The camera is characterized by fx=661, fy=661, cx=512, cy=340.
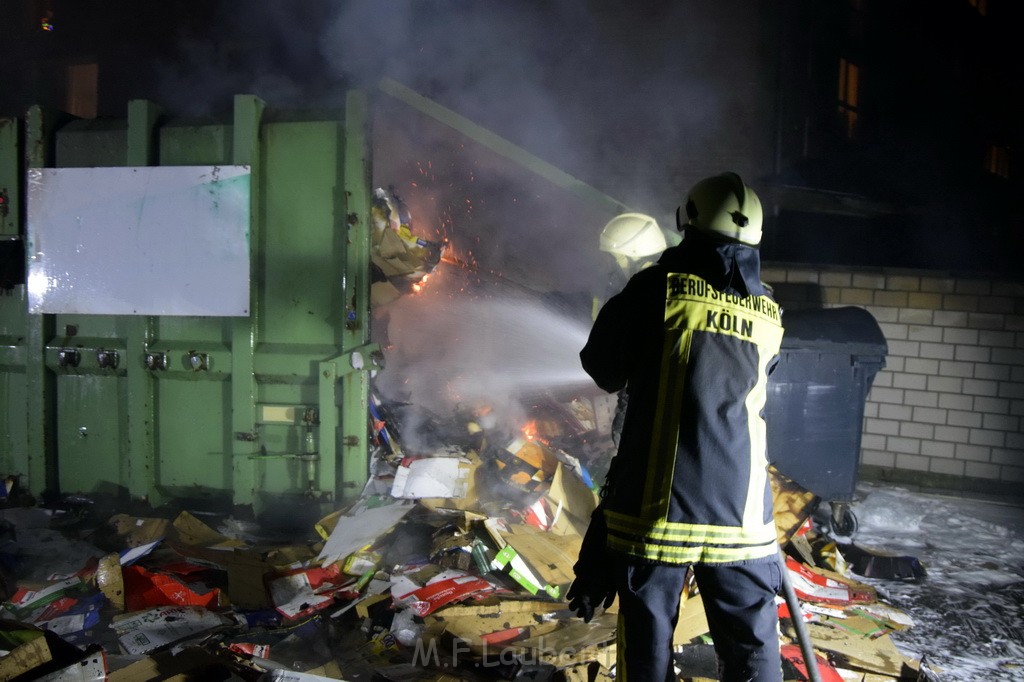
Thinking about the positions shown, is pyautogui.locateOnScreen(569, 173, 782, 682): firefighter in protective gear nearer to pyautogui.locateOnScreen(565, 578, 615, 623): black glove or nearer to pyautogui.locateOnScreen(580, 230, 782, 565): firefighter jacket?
pyautogui.locateOnScreen(580, 230, 782, 565): firefighter jacket

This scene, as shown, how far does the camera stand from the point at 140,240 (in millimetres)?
3941

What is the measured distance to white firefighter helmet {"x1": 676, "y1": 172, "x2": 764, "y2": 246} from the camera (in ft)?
6.60

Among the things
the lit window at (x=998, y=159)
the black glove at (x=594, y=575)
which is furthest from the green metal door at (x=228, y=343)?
the lit window at (x=998, y=159)

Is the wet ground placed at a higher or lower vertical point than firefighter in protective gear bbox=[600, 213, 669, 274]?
lower

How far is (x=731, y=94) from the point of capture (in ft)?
27.2

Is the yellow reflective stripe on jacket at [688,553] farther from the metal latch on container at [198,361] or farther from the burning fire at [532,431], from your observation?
the burning fire at [532,431]

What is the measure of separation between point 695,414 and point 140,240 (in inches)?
139

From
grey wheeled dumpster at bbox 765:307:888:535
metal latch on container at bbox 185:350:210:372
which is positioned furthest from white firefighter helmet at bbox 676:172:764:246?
grey wheeled dumpster at bbox 765:307:888:535

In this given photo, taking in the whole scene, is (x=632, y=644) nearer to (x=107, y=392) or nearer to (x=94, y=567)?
(x=94, y=567)

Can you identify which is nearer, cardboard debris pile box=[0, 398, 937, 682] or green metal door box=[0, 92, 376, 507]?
cardboard debris pile box=[0, 398, 937, 682]

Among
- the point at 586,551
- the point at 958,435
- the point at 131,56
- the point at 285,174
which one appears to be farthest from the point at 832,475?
the point at 131,56

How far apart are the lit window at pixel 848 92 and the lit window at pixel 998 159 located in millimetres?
1720

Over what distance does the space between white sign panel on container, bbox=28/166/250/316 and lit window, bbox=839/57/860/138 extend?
7.31 metres

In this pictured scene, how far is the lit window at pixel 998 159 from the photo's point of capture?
321 inches
